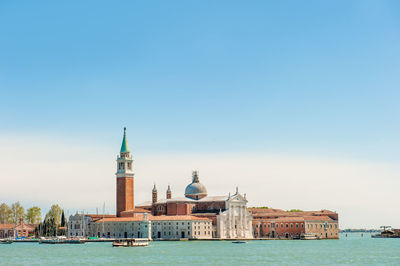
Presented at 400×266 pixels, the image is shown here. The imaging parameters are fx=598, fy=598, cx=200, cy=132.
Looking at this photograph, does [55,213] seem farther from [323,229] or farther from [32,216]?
[323,229]

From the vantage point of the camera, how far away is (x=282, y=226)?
8438 cm

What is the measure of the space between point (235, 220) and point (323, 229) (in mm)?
13597

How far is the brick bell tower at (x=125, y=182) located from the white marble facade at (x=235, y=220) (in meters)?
13.0

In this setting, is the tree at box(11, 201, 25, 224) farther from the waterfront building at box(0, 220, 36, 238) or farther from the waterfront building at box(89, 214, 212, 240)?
the waterfront building at box(89, 214, 212, 240)

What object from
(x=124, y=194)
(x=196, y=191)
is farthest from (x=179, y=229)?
(x=124, y=194)

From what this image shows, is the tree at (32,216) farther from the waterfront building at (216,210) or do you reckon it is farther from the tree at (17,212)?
the waterfront building at (216,210)

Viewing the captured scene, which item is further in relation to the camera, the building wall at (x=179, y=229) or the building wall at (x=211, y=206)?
the building wall at (x=211, y=206)

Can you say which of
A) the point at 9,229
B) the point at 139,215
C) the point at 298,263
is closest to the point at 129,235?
the point at 139,215

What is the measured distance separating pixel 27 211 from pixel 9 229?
20.7 ft

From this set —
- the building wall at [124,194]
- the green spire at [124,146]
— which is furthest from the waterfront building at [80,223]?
the green spire at [124,146]

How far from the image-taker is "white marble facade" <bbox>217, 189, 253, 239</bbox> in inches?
3135

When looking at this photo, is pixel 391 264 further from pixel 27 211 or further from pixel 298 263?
pixel 27 211

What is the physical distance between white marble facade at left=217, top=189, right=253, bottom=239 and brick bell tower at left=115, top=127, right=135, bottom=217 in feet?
42.7

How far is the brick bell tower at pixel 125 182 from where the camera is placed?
82.7 m
